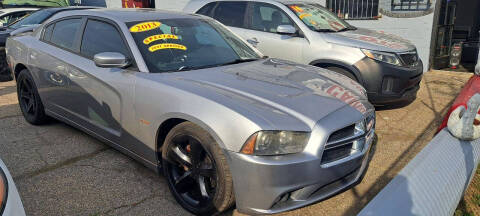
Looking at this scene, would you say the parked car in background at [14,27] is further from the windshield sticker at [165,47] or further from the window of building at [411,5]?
the window of building at [411,5]

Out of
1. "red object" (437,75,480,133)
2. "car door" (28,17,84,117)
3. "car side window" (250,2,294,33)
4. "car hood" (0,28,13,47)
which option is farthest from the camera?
"car hood" (0,28,13,47)

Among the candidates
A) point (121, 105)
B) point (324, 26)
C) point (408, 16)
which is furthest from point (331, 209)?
point (408, 16)

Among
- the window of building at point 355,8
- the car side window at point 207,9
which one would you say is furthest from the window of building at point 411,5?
the car side window at point 207,9

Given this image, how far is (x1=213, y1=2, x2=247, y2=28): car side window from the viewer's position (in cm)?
626

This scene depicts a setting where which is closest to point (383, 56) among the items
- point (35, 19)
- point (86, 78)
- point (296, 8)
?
point (296, 8)

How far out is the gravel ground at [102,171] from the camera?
3.05 meters

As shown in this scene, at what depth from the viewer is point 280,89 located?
301cm

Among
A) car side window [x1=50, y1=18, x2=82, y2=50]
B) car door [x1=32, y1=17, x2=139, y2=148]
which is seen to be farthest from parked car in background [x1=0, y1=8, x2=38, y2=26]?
car side window [x1=50, y1=18, x2=82, y2=50]

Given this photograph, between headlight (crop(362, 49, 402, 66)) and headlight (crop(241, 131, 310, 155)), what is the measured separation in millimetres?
3071

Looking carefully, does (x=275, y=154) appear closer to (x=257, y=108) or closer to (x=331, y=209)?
(x=257, y=108)

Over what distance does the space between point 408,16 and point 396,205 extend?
710 cm

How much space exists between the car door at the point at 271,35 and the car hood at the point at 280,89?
192cm

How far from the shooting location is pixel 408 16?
328 inches

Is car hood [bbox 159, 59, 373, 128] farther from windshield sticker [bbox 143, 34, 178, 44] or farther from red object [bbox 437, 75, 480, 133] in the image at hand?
red object [bbox 437, 75, 480, 133]
